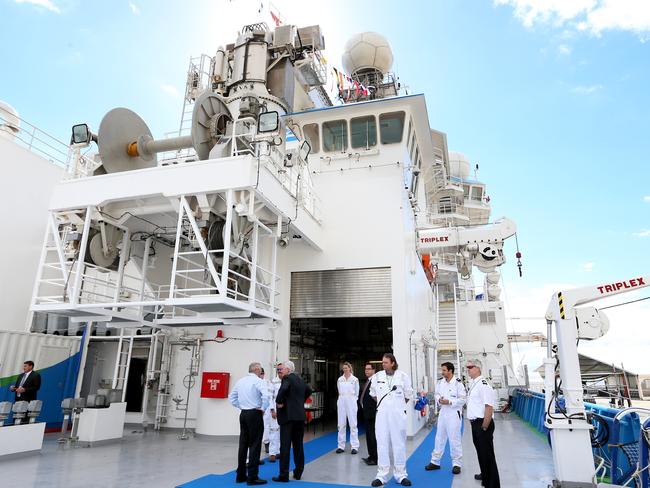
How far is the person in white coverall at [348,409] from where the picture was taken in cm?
830

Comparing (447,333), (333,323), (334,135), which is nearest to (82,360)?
(333,323)

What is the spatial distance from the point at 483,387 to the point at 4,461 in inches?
290

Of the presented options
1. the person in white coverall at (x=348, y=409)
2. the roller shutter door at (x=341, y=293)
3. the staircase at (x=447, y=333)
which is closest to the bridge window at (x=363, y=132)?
the roller shutter door at (x=341, y=293)

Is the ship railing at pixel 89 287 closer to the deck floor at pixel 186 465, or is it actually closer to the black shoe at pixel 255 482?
the deck floor at pixel 186 465

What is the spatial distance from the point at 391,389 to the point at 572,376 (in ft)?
7.68

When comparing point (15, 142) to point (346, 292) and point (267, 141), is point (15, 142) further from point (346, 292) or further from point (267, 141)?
point (346, 292)

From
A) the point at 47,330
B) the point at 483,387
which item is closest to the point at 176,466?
the point at 483,387

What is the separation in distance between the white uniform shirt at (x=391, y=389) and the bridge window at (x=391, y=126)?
8136 mm

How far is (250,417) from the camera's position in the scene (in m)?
6.14

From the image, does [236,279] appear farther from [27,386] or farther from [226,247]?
[27,386]

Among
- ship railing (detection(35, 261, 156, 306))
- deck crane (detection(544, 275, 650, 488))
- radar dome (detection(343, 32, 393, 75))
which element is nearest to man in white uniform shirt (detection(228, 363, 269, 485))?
ship railing (detection(35, 261, 156, 306))

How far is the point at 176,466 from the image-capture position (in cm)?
690

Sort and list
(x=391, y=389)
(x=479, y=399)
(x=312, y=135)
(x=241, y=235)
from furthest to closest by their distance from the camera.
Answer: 1. (x=312, y=135)
2. (x=241, y=235)
3. (x=391, y=389)
4. (x=479, y=399)

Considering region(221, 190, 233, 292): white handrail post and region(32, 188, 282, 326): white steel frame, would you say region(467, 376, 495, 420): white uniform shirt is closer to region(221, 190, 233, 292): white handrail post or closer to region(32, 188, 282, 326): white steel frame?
region(32, 188, 282, 326): white steel frame
